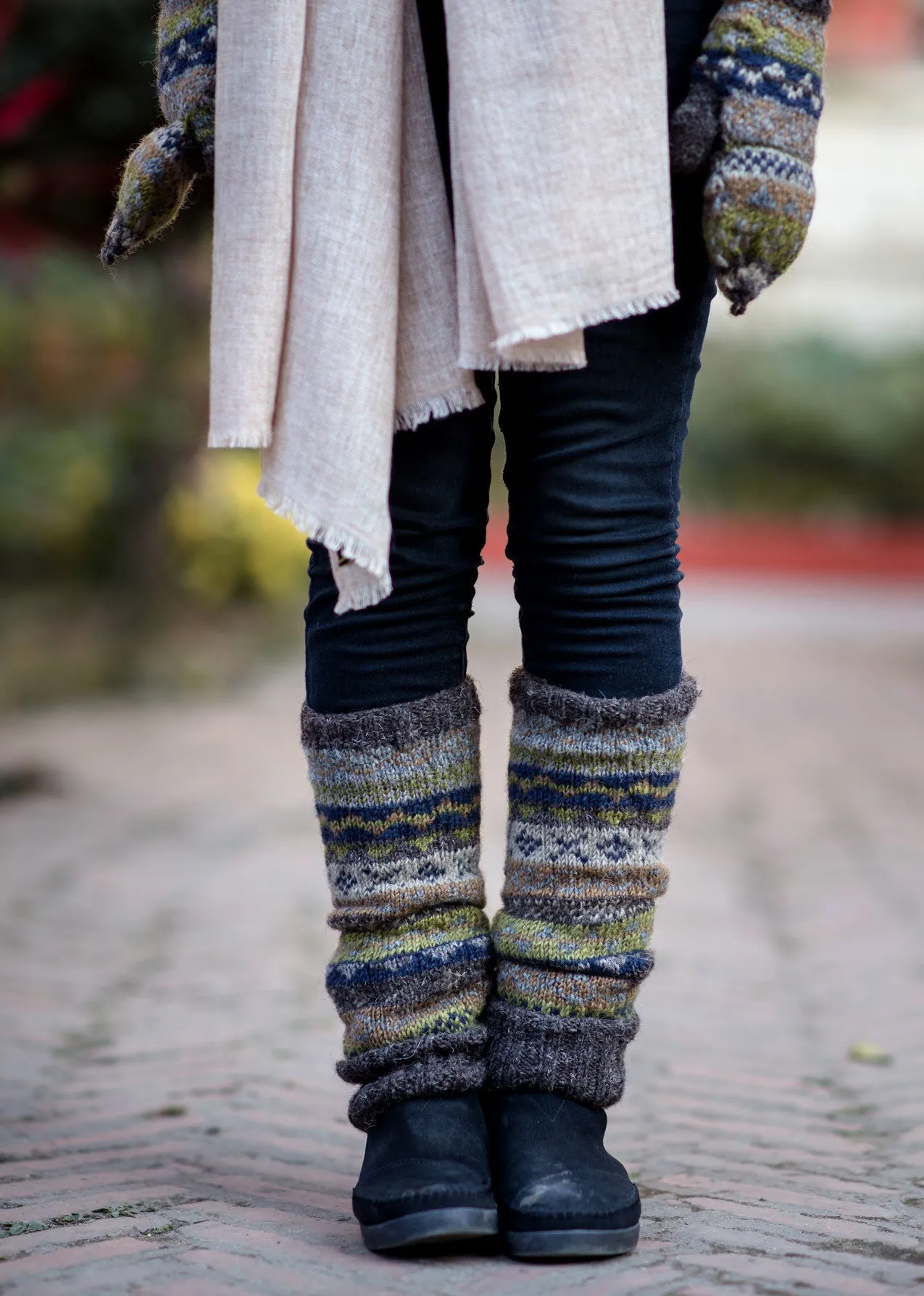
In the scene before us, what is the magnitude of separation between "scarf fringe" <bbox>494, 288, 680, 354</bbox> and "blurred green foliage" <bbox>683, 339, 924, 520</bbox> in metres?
8.51

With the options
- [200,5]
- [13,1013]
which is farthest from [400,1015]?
[13,1013]

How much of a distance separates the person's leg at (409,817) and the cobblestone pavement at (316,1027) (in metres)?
0.15

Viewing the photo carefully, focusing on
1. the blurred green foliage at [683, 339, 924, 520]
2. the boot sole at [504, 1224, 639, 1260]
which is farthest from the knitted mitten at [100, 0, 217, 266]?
the blurred green foliage at [683, 339, 924, 520]

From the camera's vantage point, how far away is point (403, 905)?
47.5 inches

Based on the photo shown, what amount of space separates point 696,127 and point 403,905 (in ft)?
2.33

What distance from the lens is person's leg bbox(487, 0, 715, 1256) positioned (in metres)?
1.19

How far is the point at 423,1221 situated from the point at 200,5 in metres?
1.06

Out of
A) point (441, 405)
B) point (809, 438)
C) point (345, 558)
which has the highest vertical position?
point (809, 438)

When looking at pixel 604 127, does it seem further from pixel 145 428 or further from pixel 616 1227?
pixel 145 428

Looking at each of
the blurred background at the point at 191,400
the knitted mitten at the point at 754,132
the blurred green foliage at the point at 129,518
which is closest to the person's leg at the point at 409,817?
the knitted mitten at the point at 754,132

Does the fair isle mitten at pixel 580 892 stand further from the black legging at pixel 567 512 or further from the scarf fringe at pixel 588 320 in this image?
the scarf fringe at pixel 588 320

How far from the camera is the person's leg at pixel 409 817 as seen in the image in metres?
1.20

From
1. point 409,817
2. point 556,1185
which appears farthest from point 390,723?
point 556,1185

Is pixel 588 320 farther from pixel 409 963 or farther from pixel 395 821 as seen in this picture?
pixel 409 963
